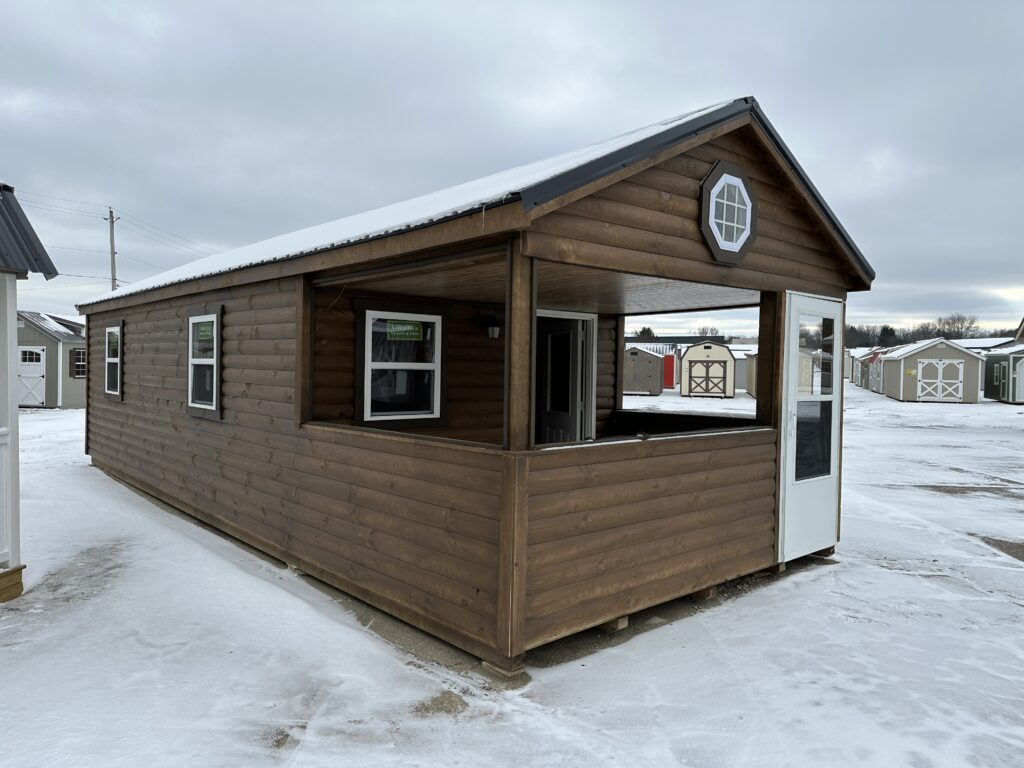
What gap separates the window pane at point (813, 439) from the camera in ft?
18.3

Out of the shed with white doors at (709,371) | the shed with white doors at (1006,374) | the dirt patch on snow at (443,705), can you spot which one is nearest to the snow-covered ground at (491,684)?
the dirt patch on snow at (443,705)

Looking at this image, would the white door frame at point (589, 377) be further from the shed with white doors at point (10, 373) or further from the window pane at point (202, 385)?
the shed with white doors at point (10, 373)

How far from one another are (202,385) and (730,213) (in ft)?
17.7

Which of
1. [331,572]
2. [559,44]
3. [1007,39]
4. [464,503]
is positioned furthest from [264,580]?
[1007,39]

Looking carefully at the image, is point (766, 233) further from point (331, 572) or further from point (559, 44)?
point (559, 44)

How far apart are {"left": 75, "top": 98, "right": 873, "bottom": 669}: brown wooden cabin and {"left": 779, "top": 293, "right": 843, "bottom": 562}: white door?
0.03m

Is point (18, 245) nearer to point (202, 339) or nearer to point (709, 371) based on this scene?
point (202, 339)

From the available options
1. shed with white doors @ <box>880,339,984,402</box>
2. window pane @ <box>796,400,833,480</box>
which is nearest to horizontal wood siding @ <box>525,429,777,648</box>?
window pane @ <box>796,400,833,480</box>

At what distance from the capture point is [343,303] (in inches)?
227

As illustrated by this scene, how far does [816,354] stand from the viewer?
5.68 m

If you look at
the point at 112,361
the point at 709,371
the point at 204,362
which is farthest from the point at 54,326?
the point at 709,371

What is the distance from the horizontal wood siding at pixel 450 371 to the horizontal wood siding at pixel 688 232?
2049 mm

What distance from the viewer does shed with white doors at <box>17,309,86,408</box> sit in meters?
21.2

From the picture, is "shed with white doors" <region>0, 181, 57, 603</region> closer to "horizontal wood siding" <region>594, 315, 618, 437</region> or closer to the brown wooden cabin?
the brown wooden cabin
